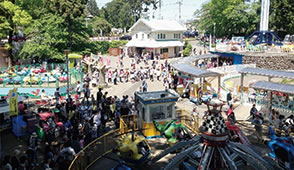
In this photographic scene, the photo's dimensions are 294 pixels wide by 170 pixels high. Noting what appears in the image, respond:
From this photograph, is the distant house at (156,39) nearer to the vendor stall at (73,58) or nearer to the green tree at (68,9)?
the green tree at (68,9)

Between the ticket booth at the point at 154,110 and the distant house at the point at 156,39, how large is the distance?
3311 centimetres

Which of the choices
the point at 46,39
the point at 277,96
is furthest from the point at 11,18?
the point at 277,96

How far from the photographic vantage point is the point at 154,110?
13375 millimetres

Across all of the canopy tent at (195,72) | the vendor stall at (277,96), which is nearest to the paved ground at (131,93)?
the vendor stall at (277,96)

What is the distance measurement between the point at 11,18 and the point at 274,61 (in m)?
32.4

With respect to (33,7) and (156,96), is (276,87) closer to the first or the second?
(156,96)

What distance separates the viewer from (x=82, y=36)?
38.4 meters

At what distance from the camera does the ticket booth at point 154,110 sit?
1309 cm

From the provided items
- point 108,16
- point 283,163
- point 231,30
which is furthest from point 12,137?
point 108,16

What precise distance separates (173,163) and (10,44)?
1271 inches

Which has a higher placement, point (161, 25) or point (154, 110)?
point (161, 25)

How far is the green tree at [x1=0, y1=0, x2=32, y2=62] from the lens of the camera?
3067cm

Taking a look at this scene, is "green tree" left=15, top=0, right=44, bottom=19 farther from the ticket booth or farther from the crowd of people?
the ticket booth

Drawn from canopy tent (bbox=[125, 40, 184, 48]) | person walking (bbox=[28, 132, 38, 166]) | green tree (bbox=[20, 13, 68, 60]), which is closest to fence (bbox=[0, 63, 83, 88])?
green tree (bbox=[20, 13, 68, 60])
